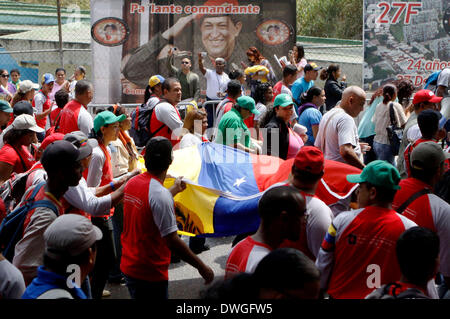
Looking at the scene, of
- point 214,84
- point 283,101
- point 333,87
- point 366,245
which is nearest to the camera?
point 366,245

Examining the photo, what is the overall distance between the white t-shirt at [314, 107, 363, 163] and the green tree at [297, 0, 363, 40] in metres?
32.8

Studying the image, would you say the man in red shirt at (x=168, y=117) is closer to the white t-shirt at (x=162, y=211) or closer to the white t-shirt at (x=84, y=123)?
the white t-shirt at (x=84, y=123)

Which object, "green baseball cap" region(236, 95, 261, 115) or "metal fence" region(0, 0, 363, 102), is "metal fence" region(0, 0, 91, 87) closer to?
"metal fence" region(0, 0, 363, 102)

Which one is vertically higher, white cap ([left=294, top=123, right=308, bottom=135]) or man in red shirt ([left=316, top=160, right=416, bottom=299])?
white cap ([left=294, top=123, right=308, bottom=135])

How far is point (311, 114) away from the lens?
786 centimetres

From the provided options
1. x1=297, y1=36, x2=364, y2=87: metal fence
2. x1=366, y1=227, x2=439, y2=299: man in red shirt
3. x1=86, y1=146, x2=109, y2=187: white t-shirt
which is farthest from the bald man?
x1=297, y1=36, x2=364, y2=87: metal fence

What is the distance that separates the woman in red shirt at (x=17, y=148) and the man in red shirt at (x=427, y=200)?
351 centimetres

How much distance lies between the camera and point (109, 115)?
537cm

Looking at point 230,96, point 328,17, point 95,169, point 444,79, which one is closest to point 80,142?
point 95,169

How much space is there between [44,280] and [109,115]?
2.81 meters

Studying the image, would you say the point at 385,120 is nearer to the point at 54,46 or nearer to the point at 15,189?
the point at 15,189

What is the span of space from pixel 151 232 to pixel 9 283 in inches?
48.2

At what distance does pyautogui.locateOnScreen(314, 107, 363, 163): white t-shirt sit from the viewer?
5863 millimetres

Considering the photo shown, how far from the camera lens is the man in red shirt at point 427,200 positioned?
372 centimetres
